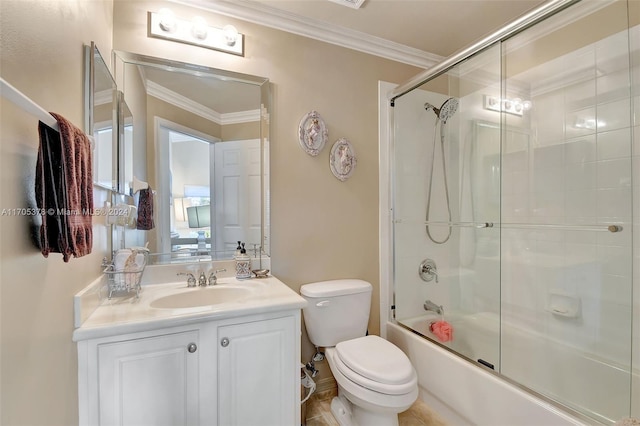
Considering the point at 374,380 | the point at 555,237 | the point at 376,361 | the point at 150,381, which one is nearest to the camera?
the point at 150,381

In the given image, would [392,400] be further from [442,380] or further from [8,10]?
[8,10]

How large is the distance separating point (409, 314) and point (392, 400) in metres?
0.86

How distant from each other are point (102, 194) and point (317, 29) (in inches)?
61.7

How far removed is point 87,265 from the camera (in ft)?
3.62

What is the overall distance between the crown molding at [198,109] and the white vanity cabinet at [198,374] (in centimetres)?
113

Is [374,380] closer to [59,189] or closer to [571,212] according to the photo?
[59,189]

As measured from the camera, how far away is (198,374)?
1132 millimetres

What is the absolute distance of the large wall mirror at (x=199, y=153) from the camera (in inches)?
61.0

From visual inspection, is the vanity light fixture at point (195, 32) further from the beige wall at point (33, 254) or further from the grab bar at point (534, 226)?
the grab bar at point (534, 226)

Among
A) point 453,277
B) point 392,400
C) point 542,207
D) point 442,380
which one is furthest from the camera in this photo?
point 453,277

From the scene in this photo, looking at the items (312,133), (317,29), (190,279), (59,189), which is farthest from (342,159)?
(59,189)

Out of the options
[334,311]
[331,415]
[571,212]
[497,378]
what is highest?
[571,212]

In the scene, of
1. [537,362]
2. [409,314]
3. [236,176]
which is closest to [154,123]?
[236,176]

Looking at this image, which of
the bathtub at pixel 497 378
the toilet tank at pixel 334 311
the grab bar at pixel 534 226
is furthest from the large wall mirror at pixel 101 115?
the bathtub at pixel 497 378
